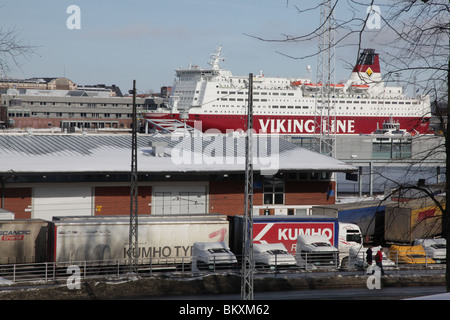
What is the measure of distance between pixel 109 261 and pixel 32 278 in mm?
2752

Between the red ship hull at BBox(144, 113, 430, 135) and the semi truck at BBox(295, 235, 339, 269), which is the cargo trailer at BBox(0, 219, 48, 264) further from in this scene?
the red ship hull at BBox(144, 113, 430, 135)

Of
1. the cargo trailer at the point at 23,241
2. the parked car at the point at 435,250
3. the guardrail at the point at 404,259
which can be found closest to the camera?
the cargo trailer at the point at 23,241

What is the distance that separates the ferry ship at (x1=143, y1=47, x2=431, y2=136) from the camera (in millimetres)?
104000

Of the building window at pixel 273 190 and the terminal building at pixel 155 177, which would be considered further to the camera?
the building window at pixel 273 190

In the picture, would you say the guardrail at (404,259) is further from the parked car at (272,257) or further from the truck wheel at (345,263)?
the parked car at (272,257)

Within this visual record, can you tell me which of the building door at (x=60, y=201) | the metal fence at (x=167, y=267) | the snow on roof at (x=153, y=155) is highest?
the snow on roof at (x=153, y=155)

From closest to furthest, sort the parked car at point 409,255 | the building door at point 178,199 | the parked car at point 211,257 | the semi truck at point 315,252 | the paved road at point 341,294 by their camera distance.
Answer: the paved road at point 341,294 → the parked car at point 211,257 → the semi truck at point 315,252 → the parked car at point 409,255 → the building door at point 178,199

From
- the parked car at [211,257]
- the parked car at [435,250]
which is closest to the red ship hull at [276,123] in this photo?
the parked car at [435,250]

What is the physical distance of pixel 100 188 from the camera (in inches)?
1198

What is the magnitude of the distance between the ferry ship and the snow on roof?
210ft

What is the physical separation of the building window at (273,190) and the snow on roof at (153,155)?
2.54 ft

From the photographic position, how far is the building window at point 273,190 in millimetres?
33188

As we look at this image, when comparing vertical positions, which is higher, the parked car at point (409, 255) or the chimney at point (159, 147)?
the chimney at point (159, 147)
